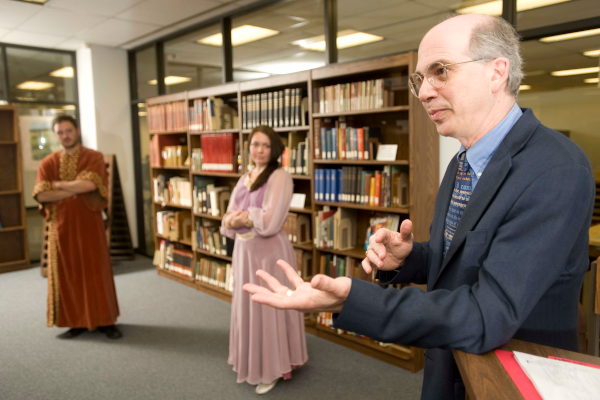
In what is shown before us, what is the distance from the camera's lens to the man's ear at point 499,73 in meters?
0.89

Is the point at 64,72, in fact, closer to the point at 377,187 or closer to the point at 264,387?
the point at 377,187

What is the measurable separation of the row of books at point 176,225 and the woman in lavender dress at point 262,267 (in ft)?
7.35

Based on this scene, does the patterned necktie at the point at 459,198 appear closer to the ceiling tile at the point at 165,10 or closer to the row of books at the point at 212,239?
the row of books at the point at 212,239

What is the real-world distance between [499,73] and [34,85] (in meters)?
6.52

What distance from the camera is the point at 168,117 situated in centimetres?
501

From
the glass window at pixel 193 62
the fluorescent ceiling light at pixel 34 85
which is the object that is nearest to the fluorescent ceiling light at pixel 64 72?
the fluorescent ceiling light at pixel 34 85

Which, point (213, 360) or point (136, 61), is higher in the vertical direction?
point (136, 61)

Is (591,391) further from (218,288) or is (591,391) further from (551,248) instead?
(218,288)

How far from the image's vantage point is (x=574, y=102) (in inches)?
97.2

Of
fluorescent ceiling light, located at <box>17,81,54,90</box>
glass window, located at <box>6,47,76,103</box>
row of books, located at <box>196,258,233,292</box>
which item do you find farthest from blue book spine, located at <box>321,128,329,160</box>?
fluorescent ceiling light, located at <box>17,81,54,90</box>

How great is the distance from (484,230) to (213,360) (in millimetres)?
2686

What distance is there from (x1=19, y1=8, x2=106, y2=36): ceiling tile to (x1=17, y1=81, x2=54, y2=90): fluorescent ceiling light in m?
1.05

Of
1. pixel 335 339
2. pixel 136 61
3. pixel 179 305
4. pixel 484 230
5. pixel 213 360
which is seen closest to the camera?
pixel 484 230

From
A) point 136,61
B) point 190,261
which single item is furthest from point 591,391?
point 136,61
